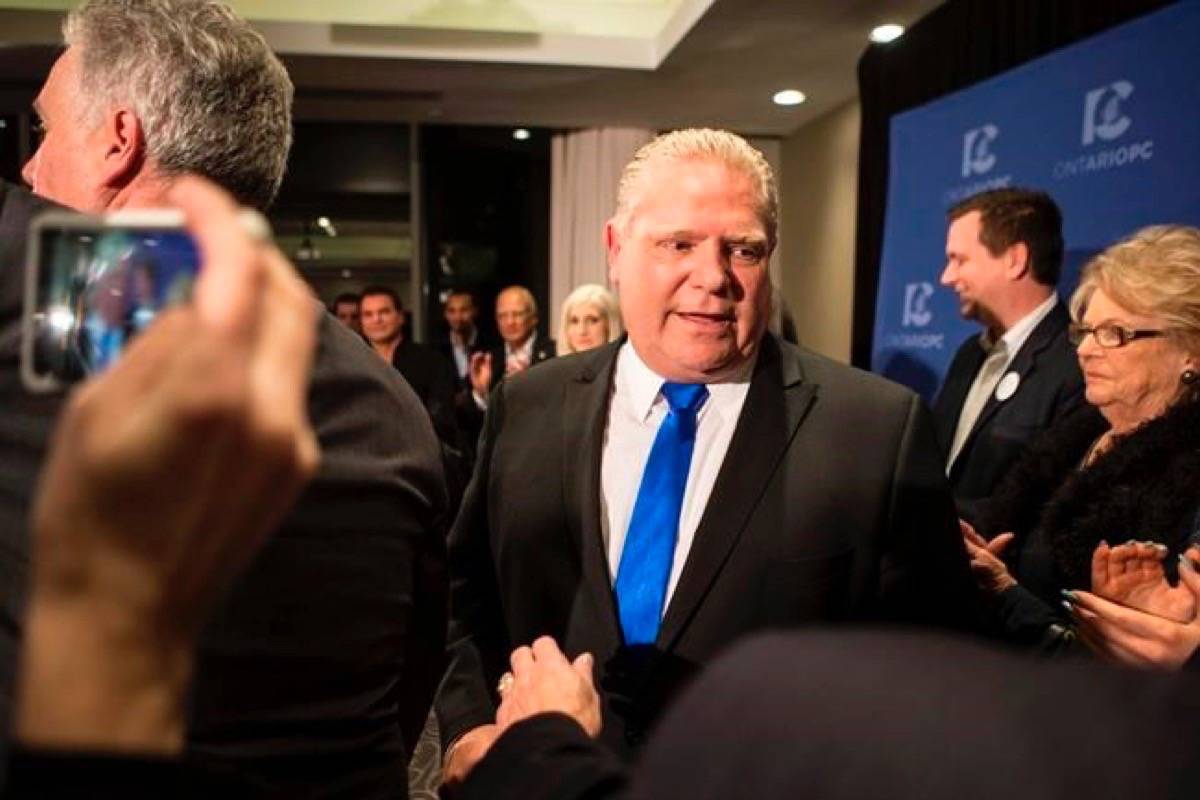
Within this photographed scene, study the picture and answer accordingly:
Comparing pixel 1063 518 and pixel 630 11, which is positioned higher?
pixel 630 11

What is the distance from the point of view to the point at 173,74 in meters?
0.95

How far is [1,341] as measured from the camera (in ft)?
2.52

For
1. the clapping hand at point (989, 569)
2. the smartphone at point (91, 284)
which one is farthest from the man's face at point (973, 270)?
the smartphone at point (91, 284)

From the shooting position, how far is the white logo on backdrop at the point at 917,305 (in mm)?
4234

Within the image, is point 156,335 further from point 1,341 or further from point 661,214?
point 661,214

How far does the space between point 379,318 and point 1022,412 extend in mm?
3213

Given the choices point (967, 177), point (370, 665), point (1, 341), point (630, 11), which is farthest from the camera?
point (630, 11)

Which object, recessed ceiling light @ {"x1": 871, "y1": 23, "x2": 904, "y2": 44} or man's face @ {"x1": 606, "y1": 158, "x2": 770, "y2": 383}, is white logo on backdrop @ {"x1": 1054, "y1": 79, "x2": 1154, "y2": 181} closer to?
recessed ceiling light @ {"x1": 871, "y1": 23, "x2": 904, "y2": 44}

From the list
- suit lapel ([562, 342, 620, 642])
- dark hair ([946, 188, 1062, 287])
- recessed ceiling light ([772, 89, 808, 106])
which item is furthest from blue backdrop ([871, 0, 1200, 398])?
suit lapel ([562, 342, 620, 642])

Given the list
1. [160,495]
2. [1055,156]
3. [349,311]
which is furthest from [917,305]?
[160,495]

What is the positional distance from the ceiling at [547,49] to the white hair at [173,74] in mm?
4032

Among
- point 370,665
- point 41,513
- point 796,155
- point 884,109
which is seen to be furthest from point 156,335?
point 796,155

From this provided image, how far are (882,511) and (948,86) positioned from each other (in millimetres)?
3771

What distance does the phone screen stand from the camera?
0.47 metres
